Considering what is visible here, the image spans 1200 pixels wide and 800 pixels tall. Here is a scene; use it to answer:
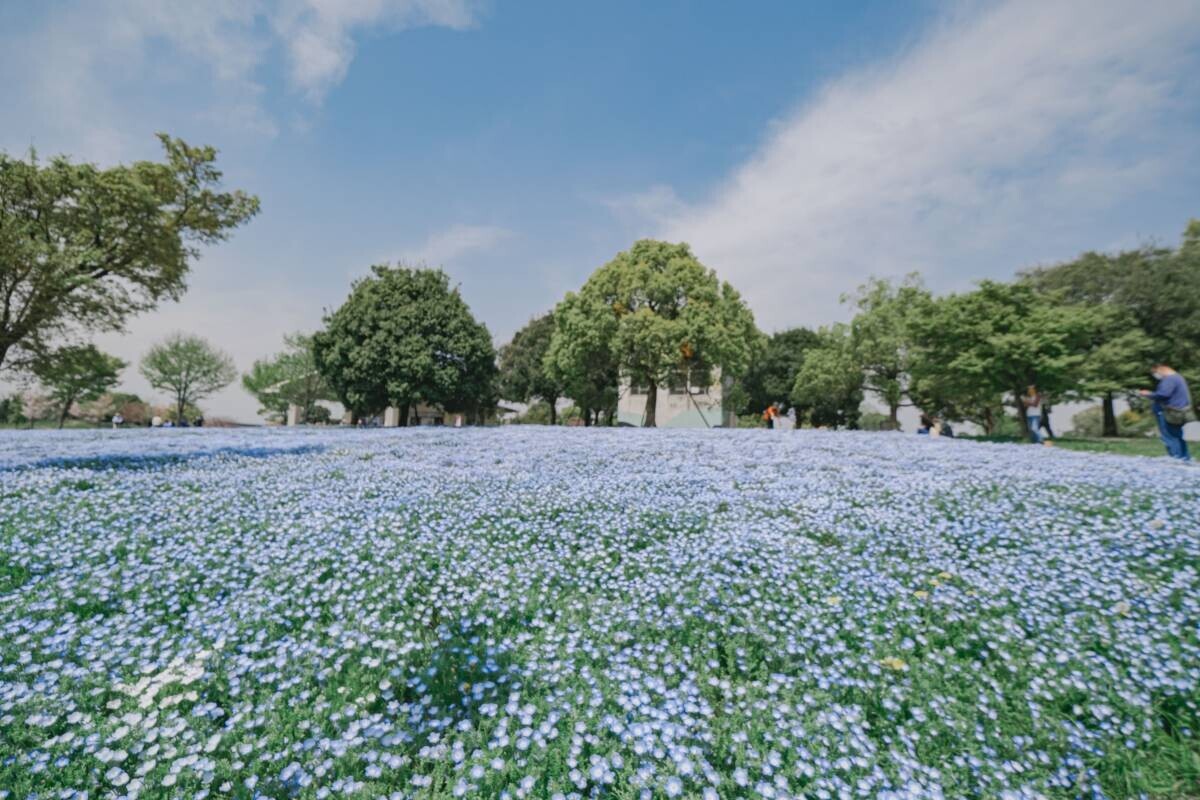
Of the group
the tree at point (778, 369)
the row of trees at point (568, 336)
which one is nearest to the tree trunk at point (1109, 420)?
the row of trees at point (568, 336)

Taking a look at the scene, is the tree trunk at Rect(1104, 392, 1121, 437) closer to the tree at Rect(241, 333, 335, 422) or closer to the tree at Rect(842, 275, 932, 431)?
the tree at Rect(842, 275, 932, 431)

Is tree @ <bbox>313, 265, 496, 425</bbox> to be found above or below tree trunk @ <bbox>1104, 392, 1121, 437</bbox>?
above

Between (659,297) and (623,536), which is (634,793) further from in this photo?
(659,297)

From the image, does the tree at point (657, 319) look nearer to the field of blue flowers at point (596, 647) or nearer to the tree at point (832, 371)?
the tree at point (832, 371)

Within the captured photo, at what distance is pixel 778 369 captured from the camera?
228 feet

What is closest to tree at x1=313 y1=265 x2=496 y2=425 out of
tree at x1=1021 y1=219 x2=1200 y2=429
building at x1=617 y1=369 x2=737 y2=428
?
building at x1=617 y1=369 x2=737 y2=428

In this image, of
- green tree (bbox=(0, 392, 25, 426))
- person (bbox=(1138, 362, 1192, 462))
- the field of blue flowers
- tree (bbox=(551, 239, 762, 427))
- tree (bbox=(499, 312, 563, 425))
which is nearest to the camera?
the field of blue flowers

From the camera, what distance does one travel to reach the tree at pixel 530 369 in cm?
5625

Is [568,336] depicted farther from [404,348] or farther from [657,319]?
[404,348]

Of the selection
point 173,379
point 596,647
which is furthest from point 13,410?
point 596,647

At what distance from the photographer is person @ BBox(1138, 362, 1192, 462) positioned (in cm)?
1285

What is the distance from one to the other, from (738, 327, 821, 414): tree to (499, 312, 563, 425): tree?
90.0 feet

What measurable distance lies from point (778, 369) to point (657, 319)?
41.7 metres

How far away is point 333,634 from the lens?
411 cm
